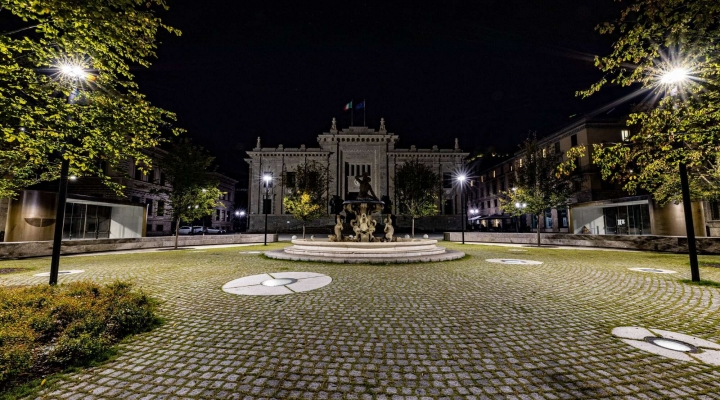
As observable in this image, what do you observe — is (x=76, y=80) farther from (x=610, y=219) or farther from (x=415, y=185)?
(x=415, y=185)

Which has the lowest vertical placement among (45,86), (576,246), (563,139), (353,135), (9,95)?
(576,246)

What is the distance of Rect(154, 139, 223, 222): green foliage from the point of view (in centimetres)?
2084

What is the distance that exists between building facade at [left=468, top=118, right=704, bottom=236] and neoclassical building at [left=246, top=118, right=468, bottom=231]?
1053cm

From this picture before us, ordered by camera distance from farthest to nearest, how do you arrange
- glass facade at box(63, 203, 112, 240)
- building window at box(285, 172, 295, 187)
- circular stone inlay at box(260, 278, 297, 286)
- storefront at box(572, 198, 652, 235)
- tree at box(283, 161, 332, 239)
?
building window at box(285, 172, 295, 187), tree at box(283, 161, 332, 239), storefront at box(572, 198, 652, 235), glass facade at box(63, 203, 112, 240), circular stone inlay at box(260, 278, 297, 286)

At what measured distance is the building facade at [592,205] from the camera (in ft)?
66.8

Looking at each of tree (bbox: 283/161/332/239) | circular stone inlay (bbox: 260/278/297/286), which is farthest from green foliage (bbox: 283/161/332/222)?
circular stone inlay (bbox: 260/278/297/286)

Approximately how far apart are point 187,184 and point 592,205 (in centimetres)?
3504

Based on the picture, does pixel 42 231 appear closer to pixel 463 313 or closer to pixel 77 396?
pixel 77 396

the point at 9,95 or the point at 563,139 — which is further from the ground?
the point at 563,139

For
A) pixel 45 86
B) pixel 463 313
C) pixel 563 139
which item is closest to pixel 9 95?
pixel 45 86

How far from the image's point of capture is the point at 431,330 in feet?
14.4

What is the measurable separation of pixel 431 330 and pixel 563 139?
47808 mm

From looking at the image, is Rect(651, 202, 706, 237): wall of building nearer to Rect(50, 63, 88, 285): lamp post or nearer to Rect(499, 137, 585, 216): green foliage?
Rect(499, 137, 585, 216): green foliage

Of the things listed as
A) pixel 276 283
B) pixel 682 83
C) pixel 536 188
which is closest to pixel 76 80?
pixel 276 283
